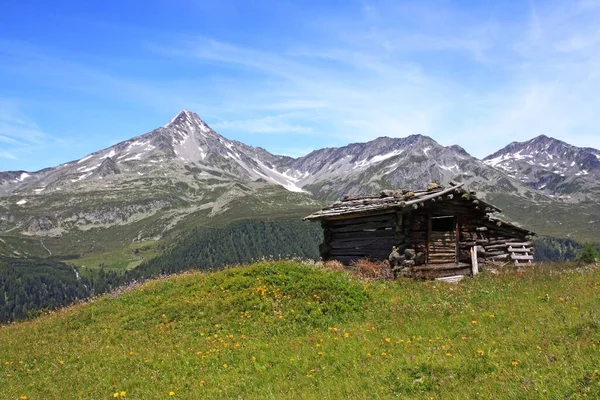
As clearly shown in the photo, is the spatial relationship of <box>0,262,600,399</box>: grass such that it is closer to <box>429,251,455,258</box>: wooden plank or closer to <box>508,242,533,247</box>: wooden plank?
<box>429,251,455,258</box>: wooden plank

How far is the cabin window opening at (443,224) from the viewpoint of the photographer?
25812 millimetres

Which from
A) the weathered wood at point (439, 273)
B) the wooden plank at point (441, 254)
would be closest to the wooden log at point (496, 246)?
the weathered wood at point (439, 273)

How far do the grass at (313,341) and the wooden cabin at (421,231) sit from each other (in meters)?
4.49

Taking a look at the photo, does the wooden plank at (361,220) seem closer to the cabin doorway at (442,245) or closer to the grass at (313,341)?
the cabin doorway at (442,245)

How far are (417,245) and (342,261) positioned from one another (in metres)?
5.64

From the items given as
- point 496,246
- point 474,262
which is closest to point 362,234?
point 474,262

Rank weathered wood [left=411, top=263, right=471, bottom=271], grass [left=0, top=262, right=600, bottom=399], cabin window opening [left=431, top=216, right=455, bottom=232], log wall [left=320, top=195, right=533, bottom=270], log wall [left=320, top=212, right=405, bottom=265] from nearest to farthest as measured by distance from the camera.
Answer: grass [left=0, top=262, right=600, bottom=399] < weathered wood [left=411, top=263, right=471, bottom=271] < log wall [left=320, top=195, right=533, bottom=270] < log wall [left=320, top=212, right=405, bottom=265] < cabin window opening [left=431, top=216, right=455, bottom=232]

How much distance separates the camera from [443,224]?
2623cm

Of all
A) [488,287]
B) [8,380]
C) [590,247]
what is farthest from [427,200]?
[590,247]

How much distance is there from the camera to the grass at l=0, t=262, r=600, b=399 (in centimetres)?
761

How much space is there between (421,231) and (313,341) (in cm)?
1396

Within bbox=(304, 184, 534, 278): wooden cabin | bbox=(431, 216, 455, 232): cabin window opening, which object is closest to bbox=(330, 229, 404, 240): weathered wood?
bbox=(304, 184, 534, 278): wooden cabin

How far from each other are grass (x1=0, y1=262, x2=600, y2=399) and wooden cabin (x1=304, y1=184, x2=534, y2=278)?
14.7 feet

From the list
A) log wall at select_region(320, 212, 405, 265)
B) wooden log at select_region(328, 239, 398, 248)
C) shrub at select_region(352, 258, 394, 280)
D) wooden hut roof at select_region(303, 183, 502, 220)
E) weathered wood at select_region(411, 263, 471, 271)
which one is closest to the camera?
shrub at select_region(352, 258, 394, 280)
